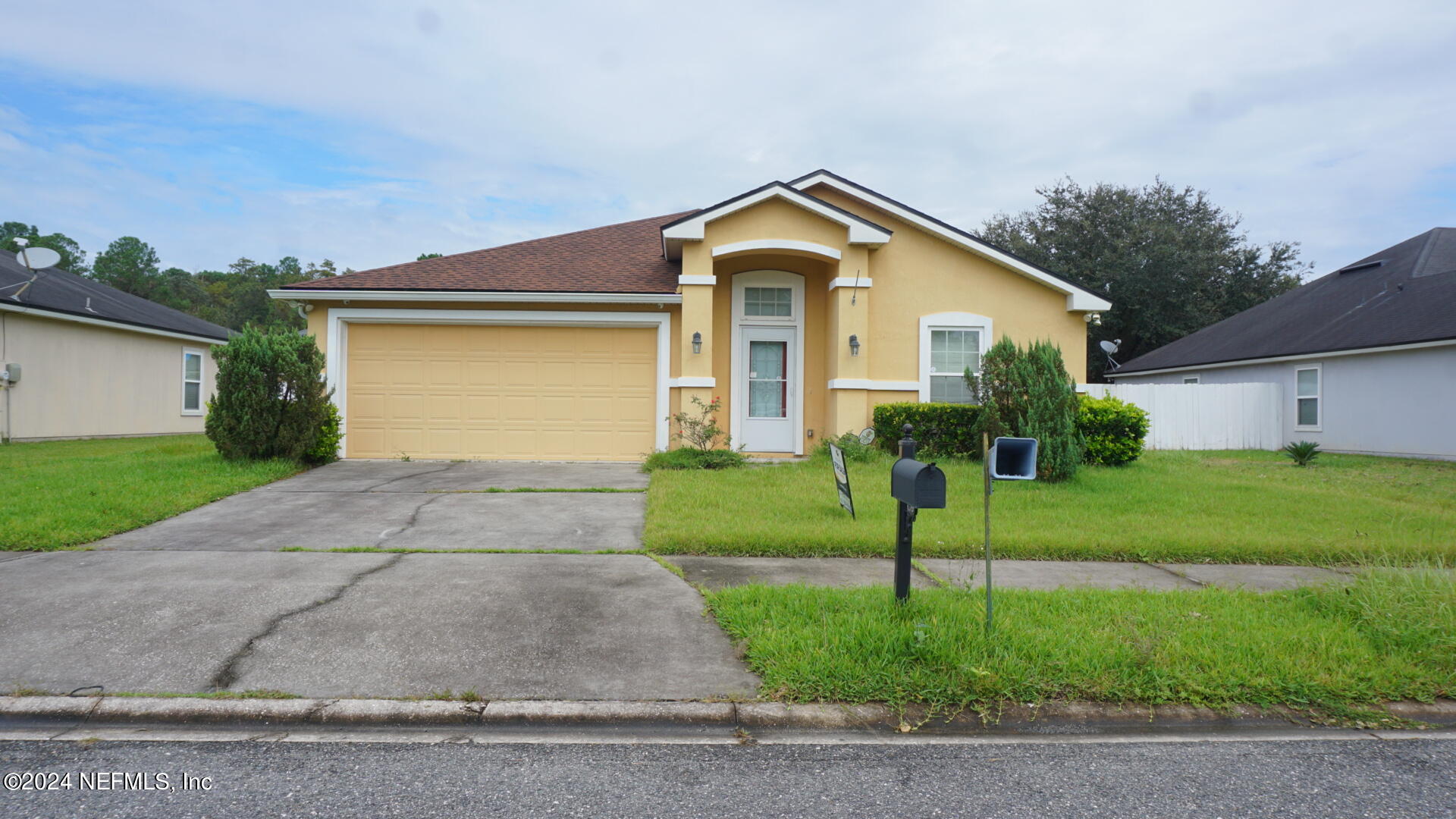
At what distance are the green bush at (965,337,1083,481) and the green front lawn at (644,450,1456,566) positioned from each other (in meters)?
0.39

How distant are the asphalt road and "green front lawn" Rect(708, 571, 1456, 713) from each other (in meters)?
0.33

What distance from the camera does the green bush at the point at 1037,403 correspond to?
9.36 metres

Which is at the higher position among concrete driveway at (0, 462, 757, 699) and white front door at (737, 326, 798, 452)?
white front door at (737, 326, 798, 452)

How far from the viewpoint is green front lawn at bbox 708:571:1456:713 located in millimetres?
3482

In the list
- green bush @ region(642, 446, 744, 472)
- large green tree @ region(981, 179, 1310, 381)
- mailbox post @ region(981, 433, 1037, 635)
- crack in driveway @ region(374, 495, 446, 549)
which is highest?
large green tree @ region(981, 179, 1310, 381)

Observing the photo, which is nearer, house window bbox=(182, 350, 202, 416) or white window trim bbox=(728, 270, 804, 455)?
white window trim bbox=(728, 270, 804, 455)

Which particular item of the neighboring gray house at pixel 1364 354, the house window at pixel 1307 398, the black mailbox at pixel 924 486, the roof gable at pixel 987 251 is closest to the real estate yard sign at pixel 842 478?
the black mailbox at pixel 924 486

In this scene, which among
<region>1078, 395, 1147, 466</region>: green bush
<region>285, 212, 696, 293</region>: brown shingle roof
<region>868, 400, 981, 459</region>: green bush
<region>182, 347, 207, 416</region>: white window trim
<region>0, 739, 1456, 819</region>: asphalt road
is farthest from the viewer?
<region>182, 347, 207, 416</region>: white window trim

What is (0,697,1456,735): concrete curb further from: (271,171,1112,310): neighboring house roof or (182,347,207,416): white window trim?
(182,347,207,416): white window trim

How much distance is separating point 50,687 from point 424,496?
5.02m

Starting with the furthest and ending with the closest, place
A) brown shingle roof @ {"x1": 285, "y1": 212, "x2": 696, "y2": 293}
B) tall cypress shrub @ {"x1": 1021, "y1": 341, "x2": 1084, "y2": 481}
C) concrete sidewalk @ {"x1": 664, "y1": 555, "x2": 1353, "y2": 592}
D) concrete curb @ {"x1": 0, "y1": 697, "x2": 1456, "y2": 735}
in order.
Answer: brown shingle roof @ {"x1": 285, "y1": 212, "x2": 696, "y2": 293} → tall cypress shrub @ {"x1": 1021, "y1": 341, "x2": 1084, "y2": 481} → concrete sidewalk @ {"x1": 664, "y1": 555, "x2": 1353, "y2": 592} → concrete curb @ {"x1": 0, "y1": 697, "x2": 1456, "y2": 735}

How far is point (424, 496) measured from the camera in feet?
27.7

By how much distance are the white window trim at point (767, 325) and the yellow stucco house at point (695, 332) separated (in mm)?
30

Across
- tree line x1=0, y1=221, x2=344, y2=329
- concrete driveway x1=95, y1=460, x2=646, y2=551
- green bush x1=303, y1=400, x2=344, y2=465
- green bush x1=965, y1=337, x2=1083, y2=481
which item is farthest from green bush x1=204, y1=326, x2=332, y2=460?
tree line x1=0, y1=221, x2=344, y2=329
